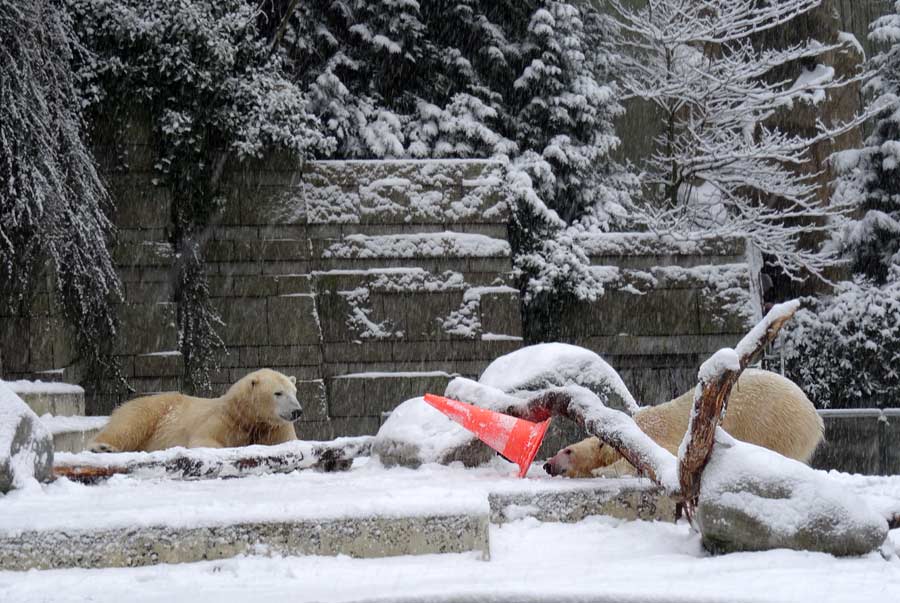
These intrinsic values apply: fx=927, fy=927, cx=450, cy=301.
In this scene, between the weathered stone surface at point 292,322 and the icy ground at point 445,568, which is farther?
the weathered stone surface at point 292,322

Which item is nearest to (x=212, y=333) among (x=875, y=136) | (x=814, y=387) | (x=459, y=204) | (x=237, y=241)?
(x=237, y=241)

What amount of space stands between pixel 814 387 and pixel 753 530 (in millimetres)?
9355

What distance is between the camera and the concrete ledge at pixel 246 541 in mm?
3258

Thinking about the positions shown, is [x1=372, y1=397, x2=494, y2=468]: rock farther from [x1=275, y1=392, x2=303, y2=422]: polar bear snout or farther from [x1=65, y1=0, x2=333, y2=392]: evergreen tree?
[x1=65, y1=0, x2=333, y2=392]: evergreen tree

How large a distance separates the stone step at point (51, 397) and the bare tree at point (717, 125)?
7215mm

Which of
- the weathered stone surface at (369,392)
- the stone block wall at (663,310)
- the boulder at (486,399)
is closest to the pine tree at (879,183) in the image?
the stone block wall at (663,310)

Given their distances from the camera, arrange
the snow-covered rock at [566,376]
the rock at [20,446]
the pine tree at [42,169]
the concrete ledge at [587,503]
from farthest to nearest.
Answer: the pine tree at [42,169]
the snow-covered rock at [566,376]
the concrete ledge at [587,503]
the rock at [20,446]

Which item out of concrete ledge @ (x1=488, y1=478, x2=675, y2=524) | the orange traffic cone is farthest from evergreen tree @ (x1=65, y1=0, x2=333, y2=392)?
concrete ledge @ (x1=488, y1=478, x2=675, y2=524)

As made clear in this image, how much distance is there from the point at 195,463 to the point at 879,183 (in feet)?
38.5

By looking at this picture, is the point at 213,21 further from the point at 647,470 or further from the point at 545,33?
the point at 647,470

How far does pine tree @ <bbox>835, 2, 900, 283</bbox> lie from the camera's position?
13047 millimetres

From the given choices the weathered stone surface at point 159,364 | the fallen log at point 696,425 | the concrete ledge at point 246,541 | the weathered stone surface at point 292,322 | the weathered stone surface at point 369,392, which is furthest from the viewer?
the weathered stone surface at point 369,392

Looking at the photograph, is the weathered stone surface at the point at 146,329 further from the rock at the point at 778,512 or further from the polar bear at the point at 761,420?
the rock at the point at 778,512

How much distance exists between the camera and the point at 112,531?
3.28 m
